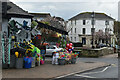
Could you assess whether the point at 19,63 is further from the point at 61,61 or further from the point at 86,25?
the point at 86,25

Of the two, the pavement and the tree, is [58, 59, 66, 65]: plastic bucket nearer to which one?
the pavement

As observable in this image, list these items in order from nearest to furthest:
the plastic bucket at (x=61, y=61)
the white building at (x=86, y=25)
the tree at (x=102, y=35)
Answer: the plastic bucket at (x=61, y=61)
the tree at (x=102, y=35)
the white building at (x=86, y=25)

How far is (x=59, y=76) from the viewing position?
35.9 ft

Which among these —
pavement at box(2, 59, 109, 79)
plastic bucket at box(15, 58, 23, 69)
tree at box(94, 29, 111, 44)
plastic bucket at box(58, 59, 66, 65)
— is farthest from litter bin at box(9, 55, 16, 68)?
tree at box(94, 29, 111, 44)

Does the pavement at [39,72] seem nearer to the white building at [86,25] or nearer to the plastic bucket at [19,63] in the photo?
the plastic bucket at [19,63]

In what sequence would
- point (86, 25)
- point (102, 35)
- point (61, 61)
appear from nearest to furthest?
1. point (61, 61)
2. point (102, 35)
3. point (86, 25)

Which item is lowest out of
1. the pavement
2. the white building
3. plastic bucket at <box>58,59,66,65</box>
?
the pavement

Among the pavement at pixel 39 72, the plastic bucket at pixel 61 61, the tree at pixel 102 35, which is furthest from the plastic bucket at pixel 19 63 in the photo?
the tree at pixel 102 35

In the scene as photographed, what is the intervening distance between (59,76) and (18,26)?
19.8 feet

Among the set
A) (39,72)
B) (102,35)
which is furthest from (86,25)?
(39,72)

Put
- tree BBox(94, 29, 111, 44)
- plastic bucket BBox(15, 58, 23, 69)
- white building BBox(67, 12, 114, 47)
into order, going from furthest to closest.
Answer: white building BBox(67, 12, 114, 47)
tree BBox(94, 29, 111, 44)
plastic bucket BBox(15, 58, 23, 69)

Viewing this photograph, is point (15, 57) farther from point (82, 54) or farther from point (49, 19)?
point (49, 19)

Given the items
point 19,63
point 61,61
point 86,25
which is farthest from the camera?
point 86,25

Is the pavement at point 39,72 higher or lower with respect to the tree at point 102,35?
lower
